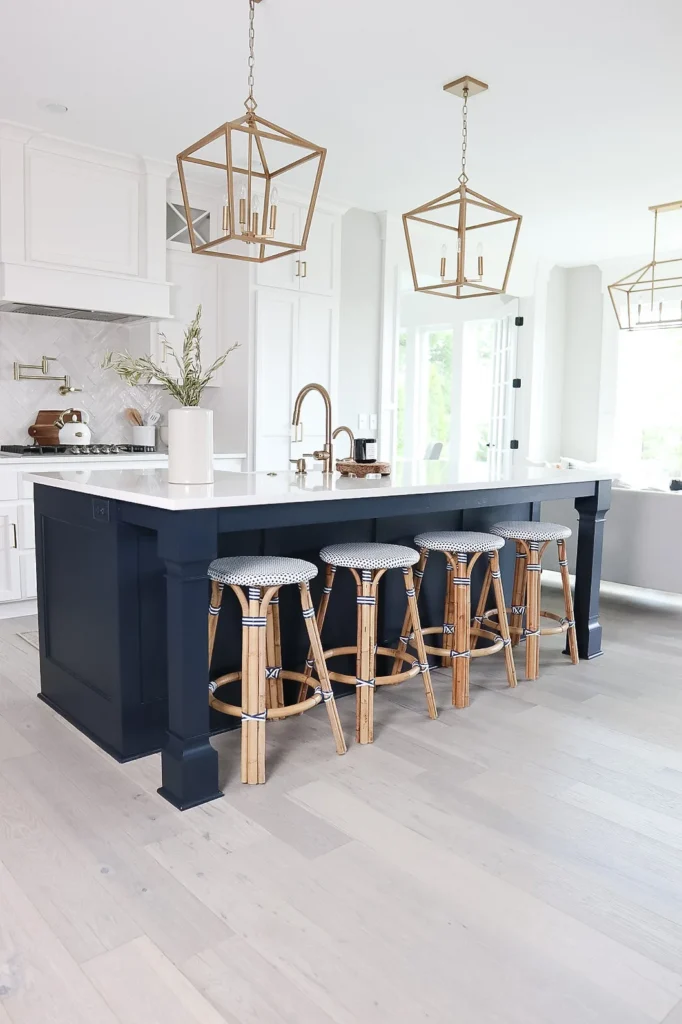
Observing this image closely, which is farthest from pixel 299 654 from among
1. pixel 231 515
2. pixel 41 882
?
pixel 41 882

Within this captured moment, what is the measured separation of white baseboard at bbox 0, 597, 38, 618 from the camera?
437 centimetres

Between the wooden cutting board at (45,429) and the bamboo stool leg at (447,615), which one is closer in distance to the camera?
the bamboo stool leg at (447,615)

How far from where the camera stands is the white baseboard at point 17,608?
4.37m

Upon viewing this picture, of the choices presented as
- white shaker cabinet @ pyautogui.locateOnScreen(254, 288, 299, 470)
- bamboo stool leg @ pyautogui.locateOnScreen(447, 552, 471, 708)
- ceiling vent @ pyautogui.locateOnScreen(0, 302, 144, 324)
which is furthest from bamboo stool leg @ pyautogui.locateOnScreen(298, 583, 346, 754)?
white shaker cabinet @ pyautogui.locateOnScreen(254, 288, 299, 470)

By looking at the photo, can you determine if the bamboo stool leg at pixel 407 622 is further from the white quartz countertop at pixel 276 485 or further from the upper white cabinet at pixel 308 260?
the upper white cabinet at pixel 308 260

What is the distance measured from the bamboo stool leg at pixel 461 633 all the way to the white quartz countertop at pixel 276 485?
12.8 inches

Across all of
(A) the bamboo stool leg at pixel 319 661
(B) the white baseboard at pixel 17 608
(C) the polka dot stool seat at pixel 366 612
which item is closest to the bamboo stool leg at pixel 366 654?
(C) the polka dot stool seat at pixel 366 612

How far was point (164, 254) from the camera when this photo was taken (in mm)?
4910

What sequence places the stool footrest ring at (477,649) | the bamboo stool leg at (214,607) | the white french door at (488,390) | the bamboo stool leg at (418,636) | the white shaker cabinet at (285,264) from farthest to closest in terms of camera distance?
the white french door at (488,390), the white shaker cabinet at (285,264), the stool footrest ring at (477,649), the bamboo stool leg at (418,636), the bamboo stool leg at (214,607)

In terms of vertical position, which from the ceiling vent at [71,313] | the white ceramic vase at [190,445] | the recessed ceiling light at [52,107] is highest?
the recessed ceiling light at [52,107]

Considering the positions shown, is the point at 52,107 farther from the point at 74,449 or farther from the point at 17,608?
the point at 17,608

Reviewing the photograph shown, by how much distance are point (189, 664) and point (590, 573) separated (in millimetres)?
2247

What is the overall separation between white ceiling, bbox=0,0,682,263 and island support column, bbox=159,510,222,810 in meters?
2.15

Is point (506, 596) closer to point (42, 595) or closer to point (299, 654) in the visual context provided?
point (299, 654)
